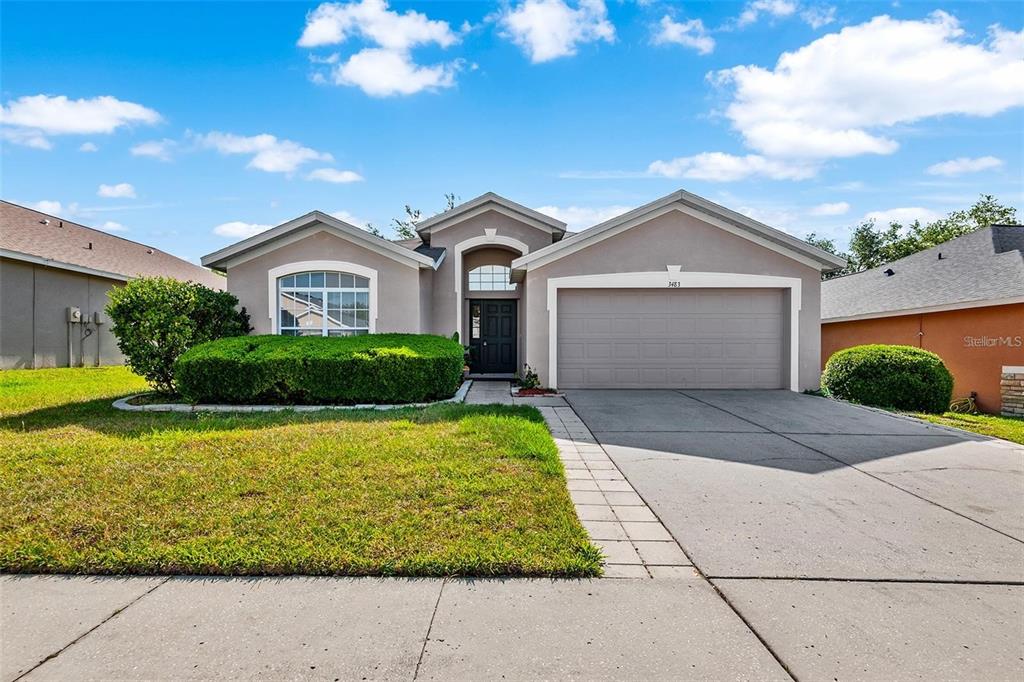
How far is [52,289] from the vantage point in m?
15.7

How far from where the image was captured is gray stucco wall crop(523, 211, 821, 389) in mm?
11555

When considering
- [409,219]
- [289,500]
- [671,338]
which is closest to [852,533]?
[289,500]

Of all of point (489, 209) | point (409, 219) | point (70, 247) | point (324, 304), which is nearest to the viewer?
point (324, 304)

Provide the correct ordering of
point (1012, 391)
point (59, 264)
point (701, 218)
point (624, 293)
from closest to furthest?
1. point (701, 218)
2. point (1012, 391)
3. point (624, 293)
4. point (59, 264)

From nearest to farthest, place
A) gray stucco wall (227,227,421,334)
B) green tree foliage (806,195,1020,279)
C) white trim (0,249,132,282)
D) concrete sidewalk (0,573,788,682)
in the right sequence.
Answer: concrete sidewalk (0,573,788,682) < gray stucco wall (227,227,421,334) < white trim (0,249,132,282) < green tree foliage (806,195,1020,279)

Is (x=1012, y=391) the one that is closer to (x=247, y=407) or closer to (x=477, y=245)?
(x=477, y=245)

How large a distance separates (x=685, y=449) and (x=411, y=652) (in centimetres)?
470

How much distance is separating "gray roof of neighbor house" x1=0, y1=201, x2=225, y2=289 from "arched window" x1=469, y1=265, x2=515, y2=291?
12.4 meters

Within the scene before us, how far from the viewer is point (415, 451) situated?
223 inches

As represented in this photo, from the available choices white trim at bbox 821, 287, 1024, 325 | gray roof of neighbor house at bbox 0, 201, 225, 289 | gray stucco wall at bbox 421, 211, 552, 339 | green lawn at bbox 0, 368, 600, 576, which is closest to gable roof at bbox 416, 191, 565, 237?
gray stucco wall at bbox 421, 211, 552, 339

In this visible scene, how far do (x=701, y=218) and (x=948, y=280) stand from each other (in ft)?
27.7

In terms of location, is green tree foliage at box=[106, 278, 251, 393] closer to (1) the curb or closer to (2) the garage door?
(1) the curb

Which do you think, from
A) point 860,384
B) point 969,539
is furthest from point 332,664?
point 860,384

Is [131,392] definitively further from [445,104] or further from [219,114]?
[445,104]
